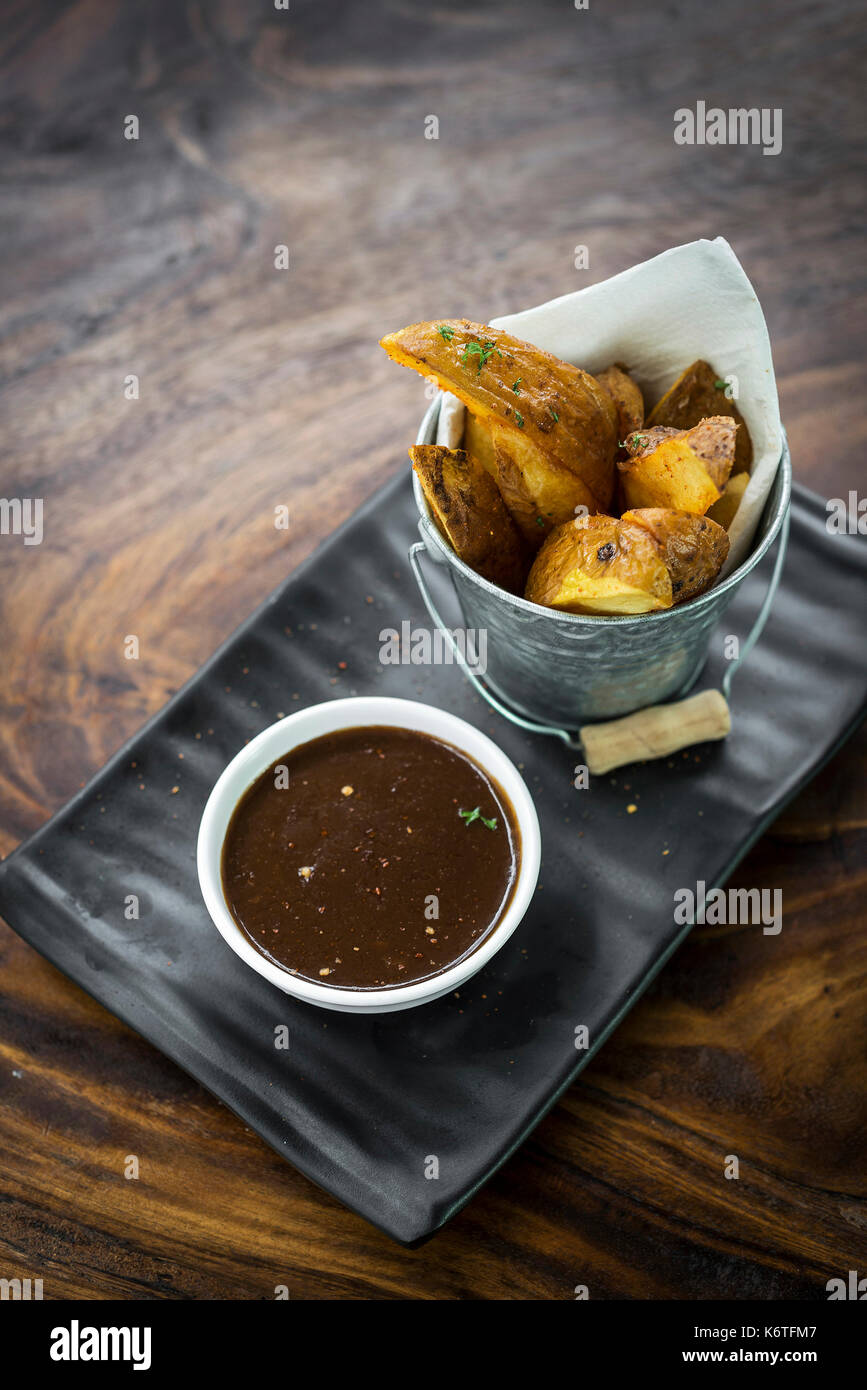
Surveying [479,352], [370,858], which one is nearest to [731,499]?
[479,352]

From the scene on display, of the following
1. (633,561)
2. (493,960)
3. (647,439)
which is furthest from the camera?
(493,960)

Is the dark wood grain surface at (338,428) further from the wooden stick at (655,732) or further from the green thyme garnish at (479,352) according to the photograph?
the green thyme garnish at (479,352)

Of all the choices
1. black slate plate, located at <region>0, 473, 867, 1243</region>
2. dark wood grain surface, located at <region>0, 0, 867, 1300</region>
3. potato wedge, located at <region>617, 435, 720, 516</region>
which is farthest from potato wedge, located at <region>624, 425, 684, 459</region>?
dark wood grain surface, located at <region>0, 0, 867, 1300</region>

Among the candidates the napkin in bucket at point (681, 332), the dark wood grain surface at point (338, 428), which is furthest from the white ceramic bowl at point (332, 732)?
the napkin in bucket at point (681, 332)

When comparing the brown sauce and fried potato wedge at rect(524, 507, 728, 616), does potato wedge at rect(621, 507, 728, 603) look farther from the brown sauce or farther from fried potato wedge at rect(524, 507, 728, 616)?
the brown sauce

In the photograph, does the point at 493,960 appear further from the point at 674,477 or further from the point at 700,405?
the point at 700,405

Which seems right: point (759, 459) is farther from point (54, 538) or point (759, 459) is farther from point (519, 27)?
point (519, 27)
